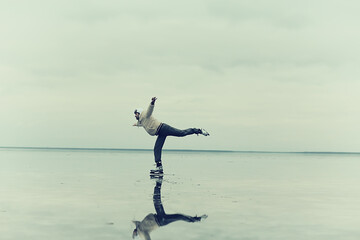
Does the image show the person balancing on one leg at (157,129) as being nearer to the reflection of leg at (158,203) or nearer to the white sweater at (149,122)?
the white sweater at (149,122)

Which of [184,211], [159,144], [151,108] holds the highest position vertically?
[151,108]

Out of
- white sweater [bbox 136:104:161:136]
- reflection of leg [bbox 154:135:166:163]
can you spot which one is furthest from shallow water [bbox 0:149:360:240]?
reflection of leg [bbox 154:135:166:163]

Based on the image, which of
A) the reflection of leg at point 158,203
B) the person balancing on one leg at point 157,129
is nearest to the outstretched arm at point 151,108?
the person balancing on one leg at point 157,129

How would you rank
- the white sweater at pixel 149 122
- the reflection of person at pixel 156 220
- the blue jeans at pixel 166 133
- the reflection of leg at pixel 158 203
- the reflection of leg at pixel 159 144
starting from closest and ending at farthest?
the reflection of person at pixel 156 220 → the reflection of leg at pixel 158 203 → the white sweater at pixel 149 122 → the blue jeans at pixel 166 133 → the reflection of leg at pixel 159 144

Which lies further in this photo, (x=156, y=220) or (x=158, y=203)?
(x=158, y=203)

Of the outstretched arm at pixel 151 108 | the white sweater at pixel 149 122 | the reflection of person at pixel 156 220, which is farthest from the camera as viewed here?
the white sweater at pixel 149 122

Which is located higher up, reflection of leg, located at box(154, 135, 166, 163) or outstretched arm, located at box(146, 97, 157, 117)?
outstretched arm, located at box(146, 97, 157, 117)

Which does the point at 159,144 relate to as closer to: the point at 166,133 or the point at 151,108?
the point at 166,133

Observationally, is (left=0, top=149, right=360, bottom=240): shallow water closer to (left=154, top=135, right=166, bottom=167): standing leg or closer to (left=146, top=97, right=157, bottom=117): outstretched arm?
(left=146, top=97, right=157, bottom=117): outstretched arm

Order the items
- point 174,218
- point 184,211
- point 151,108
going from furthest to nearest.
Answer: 1. point 151,108
2. point 184,211
3. point 174,218

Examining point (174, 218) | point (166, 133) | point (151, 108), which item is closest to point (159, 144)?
point (166, 133)

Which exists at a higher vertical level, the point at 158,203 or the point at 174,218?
the point at 158,203

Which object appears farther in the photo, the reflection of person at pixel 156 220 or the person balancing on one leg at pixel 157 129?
the person balancing on one leg at pixel 157 129

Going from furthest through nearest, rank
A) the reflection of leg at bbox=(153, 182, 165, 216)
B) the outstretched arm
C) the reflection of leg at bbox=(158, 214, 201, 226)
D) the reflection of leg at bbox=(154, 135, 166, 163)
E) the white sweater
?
the reflection of leg at bbox=(154, 135, 166, 163) < the white sweater < the outstretched arm < the reflection of leg at bbox=(153, 182, 165, 216) < the reflection of leg at bbox=(158, 214, 201, 226)
